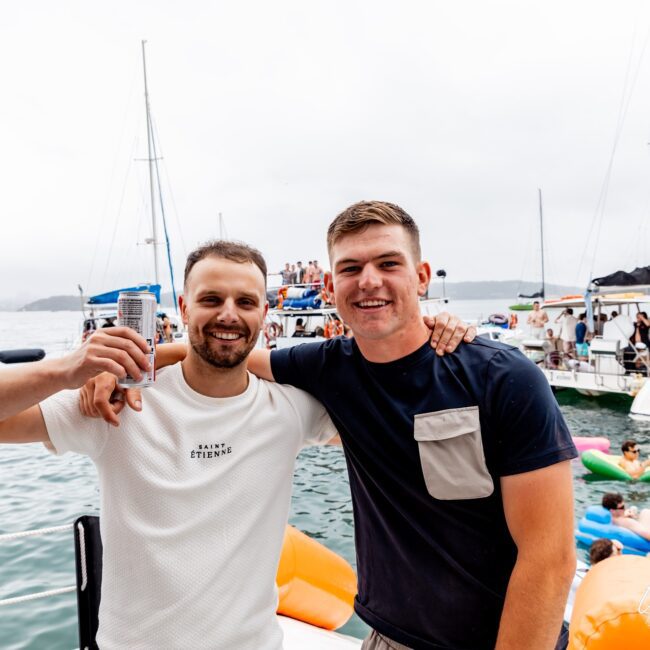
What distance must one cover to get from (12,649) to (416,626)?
519 cm

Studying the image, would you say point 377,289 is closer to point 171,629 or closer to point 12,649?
point 171,629

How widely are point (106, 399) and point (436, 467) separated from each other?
1.16 metres

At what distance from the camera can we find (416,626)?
1.82m

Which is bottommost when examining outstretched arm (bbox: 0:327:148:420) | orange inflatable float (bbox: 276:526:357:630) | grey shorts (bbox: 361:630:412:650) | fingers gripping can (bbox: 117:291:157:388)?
orange inflatable float (bbox: 276:526:357:630)

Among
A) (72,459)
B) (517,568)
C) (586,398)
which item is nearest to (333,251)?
(517,568)

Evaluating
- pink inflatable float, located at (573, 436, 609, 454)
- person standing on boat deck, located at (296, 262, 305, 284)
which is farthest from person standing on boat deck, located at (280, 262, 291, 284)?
pink inflatable float, located at (573, 436, 609, 454)

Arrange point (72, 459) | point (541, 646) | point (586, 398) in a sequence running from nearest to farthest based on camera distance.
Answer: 1. point (541, 646)
2. point (72, 459)
3. point (586, 398)

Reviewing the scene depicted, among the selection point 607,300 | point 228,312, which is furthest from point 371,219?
point 607,300

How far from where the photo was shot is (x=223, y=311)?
1990 millimetres

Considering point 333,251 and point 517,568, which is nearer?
point 517,568

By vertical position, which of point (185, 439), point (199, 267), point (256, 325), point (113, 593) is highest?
point (199, 267)

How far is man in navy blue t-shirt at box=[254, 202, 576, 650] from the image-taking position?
1.62 metres

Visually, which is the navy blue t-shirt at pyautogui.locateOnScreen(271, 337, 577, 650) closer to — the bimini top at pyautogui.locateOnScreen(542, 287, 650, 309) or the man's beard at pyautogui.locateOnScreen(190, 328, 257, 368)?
the man's beard at pyautogui.locateOnScreen(190, 328, 257, 368)

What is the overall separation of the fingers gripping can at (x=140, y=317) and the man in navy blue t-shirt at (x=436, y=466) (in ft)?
2.33
